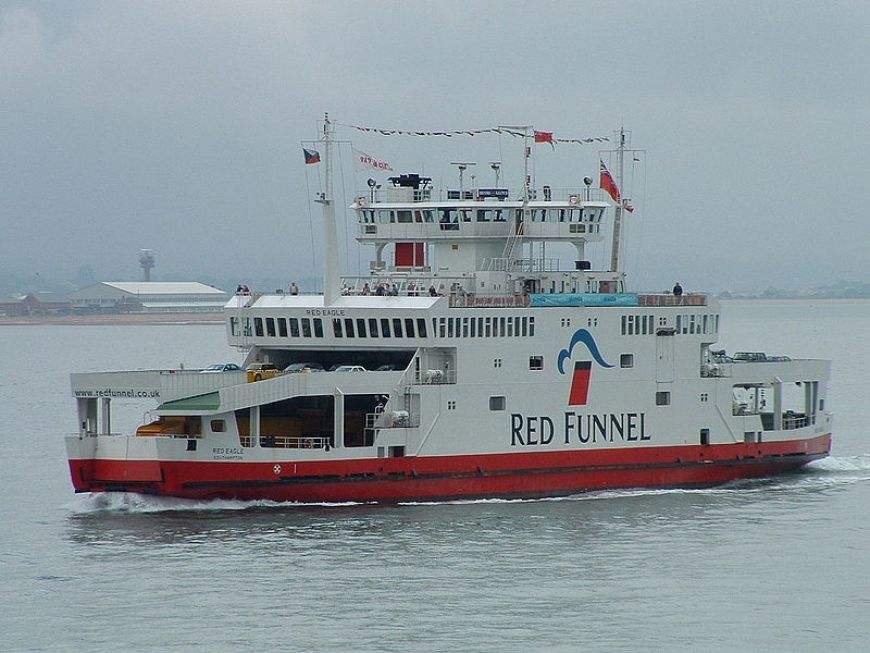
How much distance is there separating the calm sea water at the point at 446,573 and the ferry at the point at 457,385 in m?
0.80

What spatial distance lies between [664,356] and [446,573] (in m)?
13.1

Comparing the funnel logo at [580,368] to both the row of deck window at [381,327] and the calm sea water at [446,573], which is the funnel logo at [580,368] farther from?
the row of deck window at [381,327]

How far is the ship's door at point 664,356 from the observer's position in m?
43.5

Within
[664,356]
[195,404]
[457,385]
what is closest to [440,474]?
[457,385]

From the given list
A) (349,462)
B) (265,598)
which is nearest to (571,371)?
(349,462)

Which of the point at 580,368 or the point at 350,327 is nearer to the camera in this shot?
the point at 350,327

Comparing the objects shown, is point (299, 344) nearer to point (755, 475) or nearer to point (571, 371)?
point (571, 371)

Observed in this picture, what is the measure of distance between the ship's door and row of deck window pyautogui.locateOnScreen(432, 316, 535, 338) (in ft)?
13.6

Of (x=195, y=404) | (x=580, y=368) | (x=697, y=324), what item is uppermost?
(x=697, y=324)

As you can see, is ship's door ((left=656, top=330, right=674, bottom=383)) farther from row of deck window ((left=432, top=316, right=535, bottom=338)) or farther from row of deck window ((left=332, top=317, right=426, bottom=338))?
row of deck window ((left=332, top=317, right=426, bottom=338))

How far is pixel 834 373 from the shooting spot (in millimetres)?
94750

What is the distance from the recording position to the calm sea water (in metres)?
28.3

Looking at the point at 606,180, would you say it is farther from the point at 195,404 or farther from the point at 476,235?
the point at 195,404

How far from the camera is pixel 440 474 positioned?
39.6 meters
